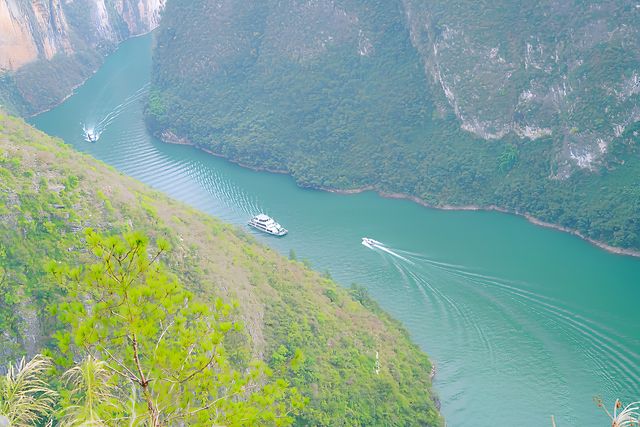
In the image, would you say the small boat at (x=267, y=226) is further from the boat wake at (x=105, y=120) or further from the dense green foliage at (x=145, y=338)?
the dense green foliage at (x=145, y=338)

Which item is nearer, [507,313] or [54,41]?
[507,313]

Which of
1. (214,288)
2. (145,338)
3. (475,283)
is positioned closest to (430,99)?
(475,283)

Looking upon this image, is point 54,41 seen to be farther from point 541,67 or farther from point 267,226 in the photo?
point 541,67

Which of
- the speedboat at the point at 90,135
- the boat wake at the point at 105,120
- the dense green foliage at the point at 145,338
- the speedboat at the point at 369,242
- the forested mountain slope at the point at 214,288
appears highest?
the dense green foliage at the point at 145,338

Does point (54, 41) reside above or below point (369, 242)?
above

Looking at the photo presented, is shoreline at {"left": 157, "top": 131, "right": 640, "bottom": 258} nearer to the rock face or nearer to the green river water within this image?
the green river water

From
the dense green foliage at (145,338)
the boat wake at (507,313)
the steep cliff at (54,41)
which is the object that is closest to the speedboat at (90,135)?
the steep cliff at (54,41)
